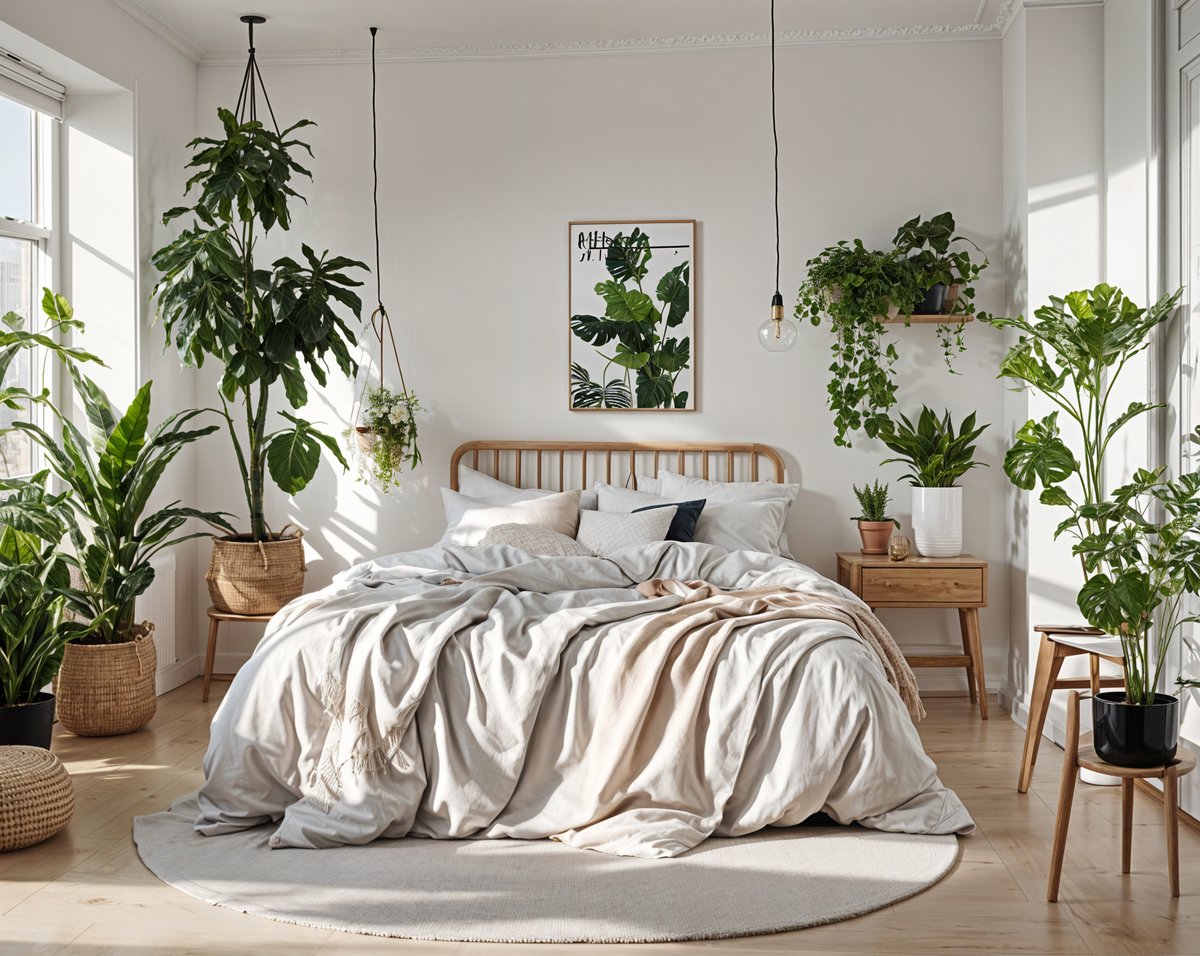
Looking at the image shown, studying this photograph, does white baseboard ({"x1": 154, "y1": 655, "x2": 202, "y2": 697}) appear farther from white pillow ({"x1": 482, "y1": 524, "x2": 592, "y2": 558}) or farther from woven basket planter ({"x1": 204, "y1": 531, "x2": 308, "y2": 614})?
white pillow ({"x1": 482, "y1": 524, "x2": 592, "y2": 558})

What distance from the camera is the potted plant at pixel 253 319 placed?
4648 mm

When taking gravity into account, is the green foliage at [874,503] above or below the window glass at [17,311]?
below

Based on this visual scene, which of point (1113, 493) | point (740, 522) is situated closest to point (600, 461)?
point (740, 522)

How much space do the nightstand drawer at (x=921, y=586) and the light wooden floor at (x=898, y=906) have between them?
1150 mm

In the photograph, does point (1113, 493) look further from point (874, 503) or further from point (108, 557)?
point (108, 557)

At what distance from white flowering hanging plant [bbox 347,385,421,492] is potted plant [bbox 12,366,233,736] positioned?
2.95 feet

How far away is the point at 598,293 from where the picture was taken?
5.39m

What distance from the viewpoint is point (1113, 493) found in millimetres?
3018

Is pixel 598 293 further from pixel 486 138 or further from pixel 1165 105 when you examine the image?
pixel 1165 105

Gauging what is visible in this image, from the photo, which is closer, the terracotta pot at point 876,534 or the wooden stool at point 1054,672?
the wooden stool at point 1054,672

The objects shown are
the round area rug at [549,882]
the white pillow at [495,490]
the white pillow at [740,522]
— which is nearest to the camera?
the round area rug at [549,882]

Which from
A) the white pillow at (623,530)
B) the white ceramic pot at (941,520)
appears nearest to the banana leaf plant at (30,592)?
the white pillow at (623,530)

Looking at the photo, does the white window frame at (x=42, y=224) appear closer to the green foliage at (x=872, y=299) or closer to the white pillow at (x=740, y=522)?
the white pillow at (x=740, y=522)

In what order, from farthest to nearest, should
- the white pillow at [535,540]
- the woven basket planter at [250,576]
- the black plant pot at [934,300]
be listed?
the black plant pot at [934,300] → the woven basket planter at [250,576] → the white pillow at [535,540]
